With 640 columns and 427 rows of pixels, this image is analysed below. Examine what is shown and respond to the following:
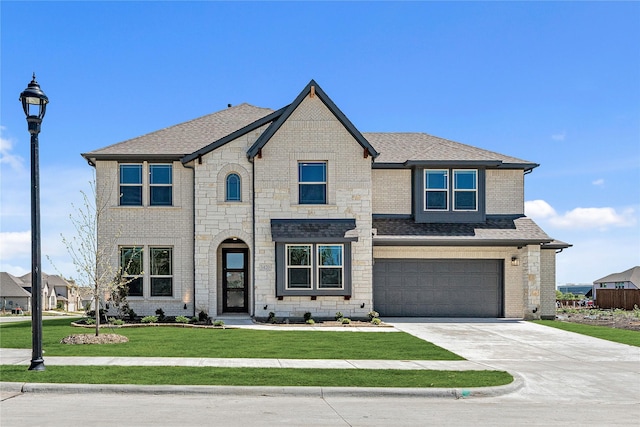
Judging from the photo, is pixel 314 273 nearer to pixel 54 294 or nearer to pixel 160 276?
pixel 160 276

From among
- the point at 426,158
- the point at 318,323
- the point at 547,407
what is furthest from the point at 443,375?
the point at 426,158

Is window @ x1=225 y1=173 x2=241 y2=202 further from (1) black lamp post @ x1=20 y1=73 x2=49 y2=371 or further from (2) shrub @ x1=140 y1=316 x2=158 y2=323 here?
(1) black lamp post @ x1=20 y1=73 x2=49 y2=371

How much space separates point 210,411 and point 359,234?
45.3 ft

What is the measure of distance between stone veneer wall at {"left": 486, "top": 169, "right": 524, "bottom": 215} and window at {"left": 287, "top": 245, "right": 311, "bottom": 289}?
8242 millimetres

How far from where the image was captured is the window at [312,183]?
22.2 m

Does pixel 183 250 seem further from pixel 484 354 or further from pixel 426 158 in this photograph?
pixel 484 354

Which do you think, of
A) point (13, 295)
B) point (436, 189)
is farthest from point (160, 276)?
point (13, 295)

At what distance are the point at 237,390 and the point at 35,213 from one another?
17.7ft

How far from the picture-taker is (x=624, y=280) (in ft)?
182

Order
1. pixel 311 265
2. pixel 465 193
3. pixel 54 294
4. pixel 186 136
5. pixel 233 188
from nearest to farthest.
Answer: pixel 311 265, pixel 233 188, pixel 465 193, pixel 186 136, pixel 54 294

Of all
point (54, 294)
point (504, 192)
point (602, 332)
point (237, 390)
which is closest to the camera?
point (237, 390)

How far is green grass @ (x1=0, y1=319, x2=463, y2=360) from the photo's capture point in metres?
13.8

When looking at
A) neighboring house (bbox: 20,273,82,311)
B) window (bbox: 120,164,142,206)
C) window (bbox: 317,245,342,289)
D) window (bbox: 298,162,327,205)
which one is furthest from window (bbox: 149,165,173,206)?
neighboring house (bbox: 20,273,82,311)

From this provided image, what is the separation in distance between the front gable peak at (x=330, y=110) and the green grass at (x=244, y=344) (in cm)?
698
